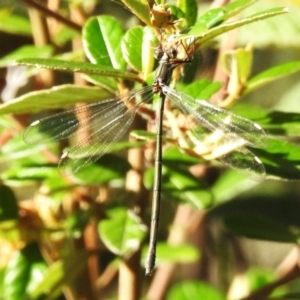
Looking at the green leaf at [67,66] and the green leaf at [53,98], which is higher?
the green leaf at [67,66]

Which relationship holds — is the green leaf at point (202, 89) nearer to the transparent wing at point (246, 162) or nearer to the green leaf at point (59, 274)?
the transparent wing at point (246, 162)

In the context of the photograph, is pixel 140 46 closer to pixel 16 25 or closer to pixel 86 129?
pixel 86 129

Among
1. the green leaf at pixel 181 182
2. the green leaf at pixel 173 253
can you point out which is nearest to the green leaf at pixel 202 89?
the green leaf at pixel 181 182

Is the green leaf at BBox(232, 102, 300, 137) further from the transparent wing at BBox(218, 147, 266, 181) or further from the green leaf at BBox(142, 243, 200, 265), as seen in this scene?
the green leaf at BBox(142, 243, 200, 265)

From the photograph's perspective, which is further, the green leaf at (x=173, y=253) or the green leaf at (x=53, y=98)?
the green leaf at (x=173, y=253)

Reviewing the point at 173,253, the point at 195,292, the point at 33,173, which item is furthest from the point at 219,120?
the point at 195,292

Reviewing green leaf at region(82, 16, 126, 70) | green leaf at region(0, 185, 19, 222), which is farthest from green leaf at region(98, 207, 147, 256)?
green leaf at region(82, 16, 126, 70)

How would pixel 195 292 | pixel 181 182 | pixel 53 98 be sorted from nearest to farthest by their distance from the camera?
pixel 53 98 → pixel 181 182 → pixel 195 292
